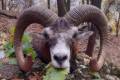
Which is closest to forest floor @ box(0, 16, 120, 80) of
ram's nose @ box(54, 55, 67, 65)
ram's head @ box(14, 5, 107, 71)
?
ram's head @ box(14, 5, 107, 71)

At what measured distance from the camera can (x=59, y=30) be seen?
8.70 m

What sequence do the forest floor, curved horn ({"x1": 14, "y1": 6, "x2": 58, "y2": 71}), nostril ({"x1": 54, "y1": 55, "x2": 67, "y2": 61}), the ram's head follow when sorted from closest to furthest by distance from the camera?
nostril ({"x1": 54, "y1": 55, "x2": 67, "y2": 61})
the ram's head
curved horn ({"x1": 14, "y1": 6, "x2": 58, "y2": 71})
the forest floor

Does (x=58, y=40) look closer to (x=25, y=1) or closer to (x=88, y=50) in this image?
(x=88, y=50)

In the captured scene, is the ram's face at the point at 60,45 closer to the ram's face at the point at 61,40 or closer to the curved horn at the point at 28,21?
the ram's face at the point at 61,40

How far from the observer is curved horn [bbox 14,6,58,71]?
30.4 ft

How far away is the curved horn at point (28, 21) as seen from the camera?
9258mm

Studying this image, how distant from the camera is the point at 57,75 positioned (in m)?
8.52

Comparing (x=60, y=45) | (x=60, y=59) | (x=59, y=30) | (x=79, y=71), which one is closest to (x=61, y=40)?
(x=60, y=45)

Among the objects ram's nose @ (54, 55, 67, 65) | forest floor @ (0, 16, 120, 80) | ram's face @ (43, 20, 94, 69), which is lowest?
forest floor @ (0, 16, 120, 80)

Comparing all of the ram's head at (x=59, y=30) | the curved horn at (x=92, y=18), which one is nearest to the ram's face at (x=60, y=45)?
the ram's head at (x=59, y=30)

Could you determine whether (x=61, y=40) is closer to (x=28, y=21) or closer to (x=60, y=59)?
(x=60, y=59)

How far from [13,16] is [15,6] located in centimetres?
1351

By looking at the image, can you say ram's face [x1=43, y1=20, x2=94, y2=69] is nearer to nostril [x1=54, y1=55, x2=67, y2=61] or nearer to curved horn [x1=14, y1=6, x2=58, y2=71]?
nostril [x1=54, y1=55, x2=67, y2=61]

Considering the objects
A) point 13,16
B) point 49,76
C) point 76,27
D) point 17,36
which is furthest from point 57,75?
point 13,16
